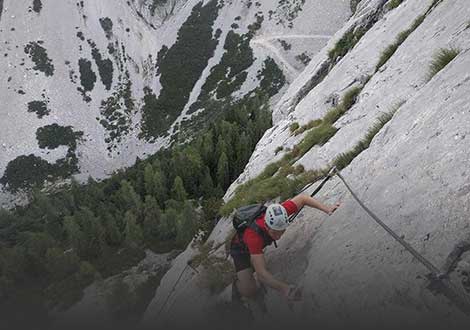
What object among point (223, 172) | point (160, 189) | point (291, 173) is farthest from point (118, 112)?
point (291, 173)

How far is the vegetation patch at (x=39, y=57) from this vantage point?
147000 mm

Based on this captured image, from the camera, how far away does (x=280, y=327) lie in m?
7.24

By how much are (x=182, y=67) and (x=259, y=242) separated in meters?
153

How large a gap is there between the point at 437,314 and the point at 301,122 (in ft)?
60.1

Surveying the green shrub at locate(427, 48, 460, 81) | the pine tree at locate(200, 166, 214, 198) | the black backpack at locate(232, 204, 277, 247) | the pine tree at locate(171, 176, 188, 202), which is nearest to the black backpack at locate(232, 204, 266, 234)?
the black backpack at locate(232, 204, 277, 247)

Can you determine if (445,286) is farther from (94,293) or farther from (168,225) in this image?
(168,225)

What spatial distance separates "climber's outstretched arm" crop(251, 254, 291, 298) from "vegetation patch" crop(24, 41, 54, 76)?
15892cm

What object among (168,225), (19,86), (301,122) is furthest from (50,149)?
(301,122)

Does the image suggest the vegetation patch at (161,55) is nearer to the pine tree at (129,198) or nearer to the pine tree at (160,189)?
the pine tree at (129,198)

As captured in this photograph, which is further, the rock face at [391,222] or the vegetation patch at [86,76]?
the vegetation patch at [86,76]

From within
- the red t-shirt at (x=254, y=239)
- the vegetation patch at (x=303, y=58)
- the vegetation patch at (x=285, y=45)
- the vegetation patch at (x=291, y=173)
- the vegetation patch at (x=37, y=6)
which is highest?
the vegetation patch at (x=37, y=6)

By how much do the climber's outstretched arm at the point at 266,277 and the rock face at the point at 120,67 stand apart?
401ft

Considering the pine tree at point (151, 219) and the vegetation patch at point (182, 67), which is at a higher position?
the vegetation patch at point (182, 67)

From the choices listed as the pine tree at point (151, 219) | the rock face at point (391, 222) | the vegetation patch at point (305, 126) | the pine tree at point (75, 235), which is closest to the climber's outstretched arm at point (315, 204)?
the rock face at point (391, 222)
